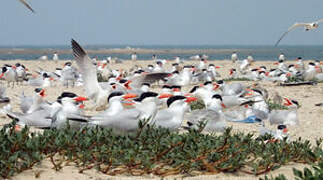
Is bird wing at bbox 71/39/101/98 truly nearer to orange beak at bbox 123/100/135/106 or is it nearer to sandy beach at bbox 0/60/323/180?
sandy beach at bbox 0/60/323/180

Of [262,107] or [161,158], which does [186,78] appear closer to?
[262,107]

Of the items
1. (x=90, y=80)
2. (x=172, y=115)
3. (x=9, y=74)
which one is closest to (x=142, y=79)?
(x=90, y=80)

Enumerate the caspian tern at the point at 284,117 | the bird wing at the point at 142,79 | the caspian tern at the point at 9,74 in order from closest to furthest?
the caspian tern at the point at 284,117 < the bird wing at the point at 142,79 < the caspian tern at the point at 9,74

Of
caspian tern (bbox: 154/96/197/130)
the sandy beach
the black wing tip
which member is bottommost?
the sandy beach

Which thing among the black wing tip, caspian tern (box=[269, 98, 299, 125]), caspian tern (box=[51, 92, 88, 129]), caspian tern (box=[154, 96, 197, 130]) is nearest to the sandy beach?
caspian tern (box=[269, 98, 299, 125])

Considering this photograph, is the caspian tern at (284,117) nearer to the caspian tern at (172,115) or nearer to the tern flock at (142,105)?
the tern flock at (142,105)

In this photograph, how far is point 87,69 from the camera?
9188 mm

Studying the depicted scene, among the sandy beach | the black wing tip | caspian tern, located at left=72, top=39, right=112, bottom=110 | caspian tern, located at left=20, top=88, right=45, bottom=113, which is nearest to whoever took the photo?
the sandy beach

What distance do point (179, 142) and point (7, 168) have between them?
159 cm

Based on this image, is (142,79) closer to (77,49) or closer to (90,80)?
(90,80)

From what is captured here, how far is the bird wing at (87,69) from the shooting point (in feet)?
29.4

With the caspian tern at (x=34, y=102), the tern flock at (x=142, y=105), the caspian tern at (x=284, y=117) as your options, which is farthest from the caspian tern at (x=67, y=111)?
the caspian tern at (x=284, y=117)

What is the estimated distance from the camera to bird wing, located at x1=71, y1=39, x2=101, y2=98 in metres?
8.97

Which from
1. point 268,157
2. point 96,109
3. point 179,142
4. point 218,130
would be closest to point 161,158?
point 179,142
